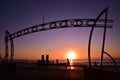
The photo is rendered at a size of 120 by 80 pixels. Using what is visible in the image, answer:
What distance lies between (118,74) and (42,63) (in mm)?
41746

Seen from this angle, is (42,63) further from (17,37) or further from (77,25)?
(77,25)

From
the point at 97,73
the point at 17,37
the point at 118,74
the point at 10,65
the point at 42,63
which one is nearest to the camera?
the point at 118,74

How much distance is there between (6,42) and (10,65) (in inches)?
419

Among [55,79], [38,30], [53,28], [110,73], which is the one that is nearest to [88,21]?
[53,28]

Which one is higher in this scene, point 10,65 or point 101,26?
point 101,26

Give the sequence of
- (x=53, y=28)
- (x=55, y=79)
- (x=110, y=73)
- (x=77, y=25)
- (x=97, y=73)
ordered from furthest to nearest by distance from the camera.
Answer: (x=53, y=28)
(x=77, y=25)
(x=55, y=79)
(x=97, y=73)
(x=110, y=73)

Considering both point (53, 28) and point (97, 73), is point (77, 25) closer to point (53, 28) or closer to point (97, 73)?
point (53, 28)

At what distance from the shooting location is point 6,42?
40312 mm

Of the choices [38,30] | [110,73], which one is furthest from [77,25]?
[110,73]

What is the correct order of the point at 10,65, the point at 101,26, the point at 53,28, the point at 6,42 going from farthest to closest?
the point at 6,42 < the point at 53,28 < the point at 101,26 < the point at 10,65

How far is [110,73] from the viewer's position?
45.5 ft

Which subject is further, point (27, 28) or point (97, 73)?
point (27, 28)

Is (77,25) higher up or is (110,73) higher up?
(77,25)

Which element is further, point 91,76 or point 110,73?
point 91,76
